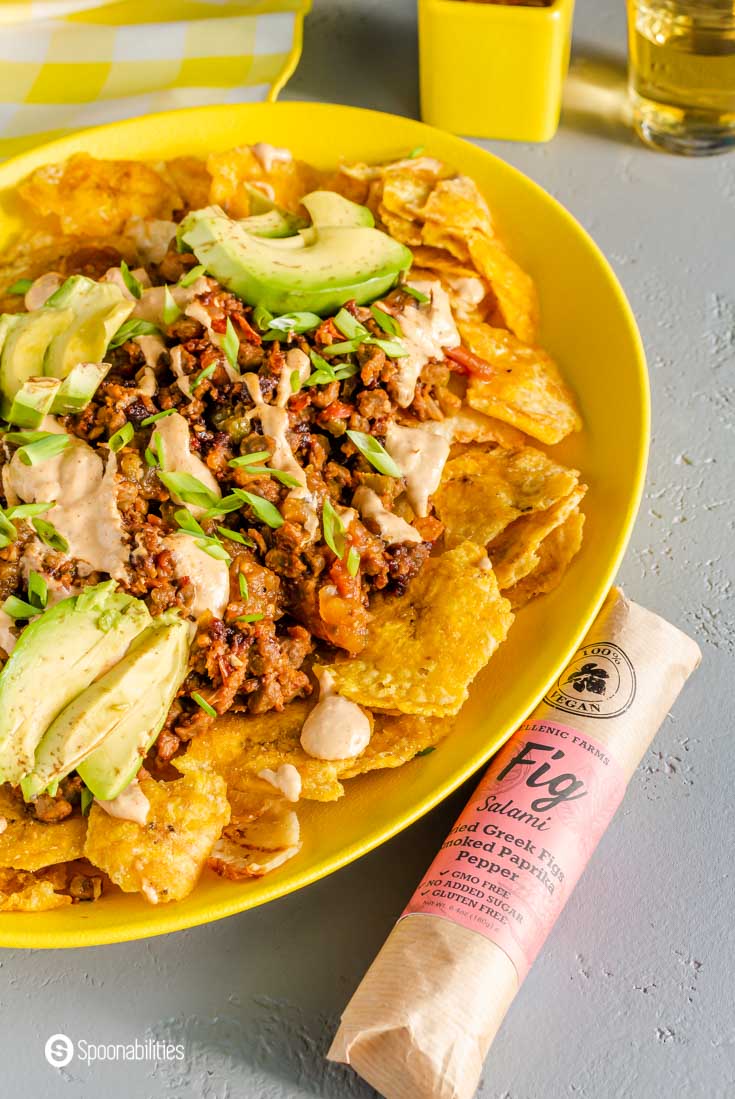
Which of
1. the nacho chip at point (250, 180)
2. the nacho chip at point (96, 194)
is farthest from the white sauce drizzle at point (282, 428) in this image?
the nacho chip at point (96, 194)

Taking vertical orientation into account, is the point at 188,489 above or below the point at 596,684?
above

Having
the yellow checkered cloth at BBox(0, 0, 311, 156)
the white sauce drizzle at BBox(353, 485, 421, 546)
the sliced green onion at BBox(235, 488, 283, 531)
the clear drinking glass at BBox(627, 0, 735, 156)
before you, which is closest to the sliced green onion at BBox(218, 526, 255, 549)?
the sliced green onion at BBox(235, 488, 283, 531)

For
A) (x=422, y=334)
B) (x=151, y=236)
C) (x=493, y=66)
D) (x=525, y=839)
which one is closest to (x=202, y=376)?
(x=422, y=334)

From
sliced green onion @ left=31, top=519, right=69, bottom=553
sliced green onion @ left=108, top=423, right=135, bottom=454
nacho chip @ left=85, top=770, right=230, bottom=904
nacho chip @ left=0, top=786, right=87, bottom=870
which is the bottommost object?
nacho chip @ left=0, top=786, right=87, bottom=870

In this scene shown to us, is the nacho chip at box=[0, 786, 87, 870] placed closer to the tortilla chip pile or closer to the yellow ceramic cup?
the tortilla chip pile

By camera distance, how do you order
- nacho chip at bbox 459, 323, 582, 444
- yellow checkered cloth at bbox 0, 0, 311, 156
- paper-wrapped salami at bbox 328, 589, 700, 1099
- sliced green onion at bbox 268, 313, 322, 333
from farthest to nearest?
yellow checkered cloth at bbox 0, 0, 311, 156 → nacho chip at bbox 459, 323, 582, 444 → sliced green onion at bbox 268, 313, 322, 333 → paper-wrapped salami at bbox 328, 589, 700, 1099

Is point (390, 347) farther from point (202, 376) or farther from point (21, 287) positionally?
point (21, 287)
